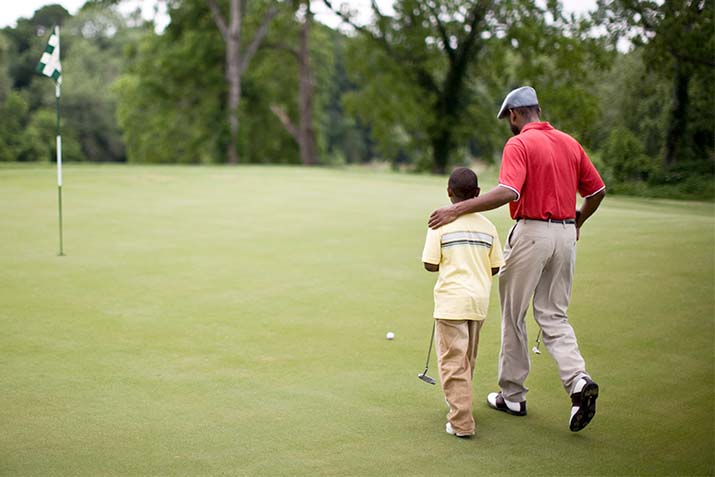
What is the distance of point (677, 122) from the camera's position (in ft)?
98.2

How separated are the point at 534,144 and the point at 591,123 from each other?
31.7 m

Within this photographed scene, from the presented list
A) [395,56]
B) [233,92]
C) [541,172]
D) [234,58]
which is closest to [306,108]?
[233,92]

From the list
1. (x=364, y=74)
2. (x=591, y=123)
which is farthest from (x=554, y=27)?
(x=364, y=74)

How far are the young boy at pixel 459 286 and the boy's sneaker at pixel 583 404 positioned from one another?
0.65 meters

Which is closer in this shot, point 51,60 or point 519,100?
point 519,100

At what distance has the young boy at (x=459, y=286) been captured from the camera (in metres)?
5.52

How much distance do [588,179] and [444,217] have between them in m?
1.20

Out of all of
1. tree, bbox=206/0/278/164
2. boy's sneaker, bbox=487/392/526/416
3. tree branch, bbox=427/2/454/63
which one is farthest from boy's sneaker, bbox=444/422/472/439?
tree, bbox=206/0/278/164

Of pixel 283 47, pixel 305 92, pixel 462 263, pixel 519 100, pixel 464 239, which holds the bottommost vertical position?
pixel 462 263

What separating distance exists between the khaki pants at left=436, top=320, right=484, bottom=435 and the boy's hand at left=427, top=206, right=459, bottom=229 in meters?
0.64

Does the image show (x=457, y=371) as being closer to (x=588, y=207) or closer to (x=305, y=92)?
(x=588, y=207)

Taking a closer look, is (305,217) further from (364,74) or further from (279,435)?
(364,74)

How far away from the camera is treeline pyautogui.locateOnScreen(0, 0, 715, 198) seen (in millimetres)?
29453

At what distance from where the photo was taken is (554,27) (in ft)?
129
